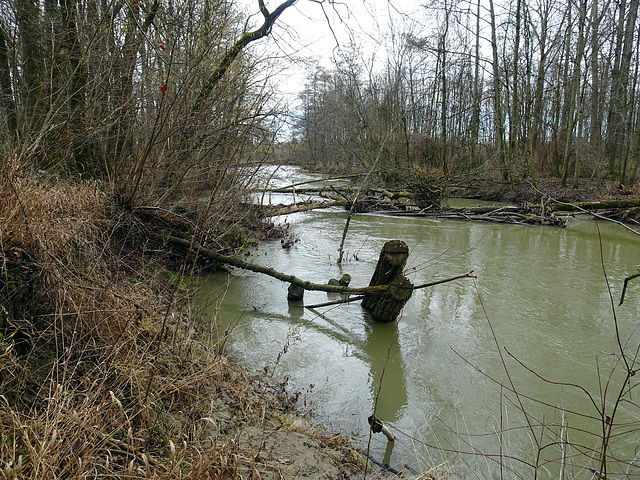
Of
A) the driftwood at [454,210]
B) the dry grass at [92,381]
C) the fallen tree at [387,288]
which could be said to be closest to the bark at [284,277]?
the fallen tree at [387,288]

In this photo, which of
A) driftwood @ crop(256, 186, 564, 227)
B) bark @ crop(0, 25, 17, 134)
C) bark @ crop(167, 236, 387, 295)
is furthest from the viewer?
driftwood @ crop(256, 186, 564, 227)

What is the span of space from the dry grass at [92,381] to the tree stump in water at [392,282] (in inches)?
86.5

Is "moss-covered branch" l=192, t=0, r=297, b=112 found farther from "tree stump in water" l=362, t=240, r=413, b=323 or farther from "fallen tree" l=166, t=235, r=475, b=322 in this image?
"tree stump in water" l=362, t=240, r=413, b=323

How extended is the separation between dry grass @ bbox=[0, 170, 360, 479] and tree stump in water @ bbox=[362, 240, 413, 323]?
220 cm

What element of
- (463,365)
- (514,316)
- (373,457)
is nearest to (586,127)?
(514,316)

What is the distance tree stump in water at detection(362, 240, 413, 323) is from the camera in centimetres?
517

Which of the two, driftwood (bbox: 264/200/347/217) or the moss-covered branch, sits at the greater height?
the moss-covered branch

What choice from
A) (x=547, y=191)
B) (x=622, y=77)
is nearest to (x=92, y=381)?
(x=547, y=191)

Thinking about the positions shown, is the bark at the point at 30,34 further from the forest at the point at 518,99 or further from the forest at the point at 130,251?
the forest at the point at 518,99

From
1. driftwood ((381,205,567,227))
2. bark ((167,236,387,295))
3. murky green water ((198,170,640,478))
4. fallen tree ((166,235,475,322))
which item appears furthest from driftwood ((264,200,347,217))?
fallen tree ((166,235,475,322))

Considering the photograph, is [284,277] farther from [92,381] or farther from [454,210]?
[454,210]

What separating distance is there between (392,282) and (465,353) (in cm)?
119

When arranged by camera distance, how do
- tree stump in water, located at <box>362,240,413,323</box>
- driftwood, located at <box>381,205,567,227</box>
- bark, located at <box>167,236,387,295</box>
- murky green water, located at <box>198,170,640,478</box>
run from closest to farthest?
murky green water, located at <box>198,170,640,478</box>
tree stump in water, located at <box>362,240,413,323</box>
bark, located at <box>167,236,387,295</box>
driftwood, located at <box>381,205,567,227</box>

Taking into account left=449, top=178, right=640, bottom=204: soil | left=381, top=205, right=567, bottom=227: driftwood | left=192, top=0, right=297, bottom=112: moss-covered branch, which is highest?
left=192, top=0, right=297, bottom=112: moss-covered branch
